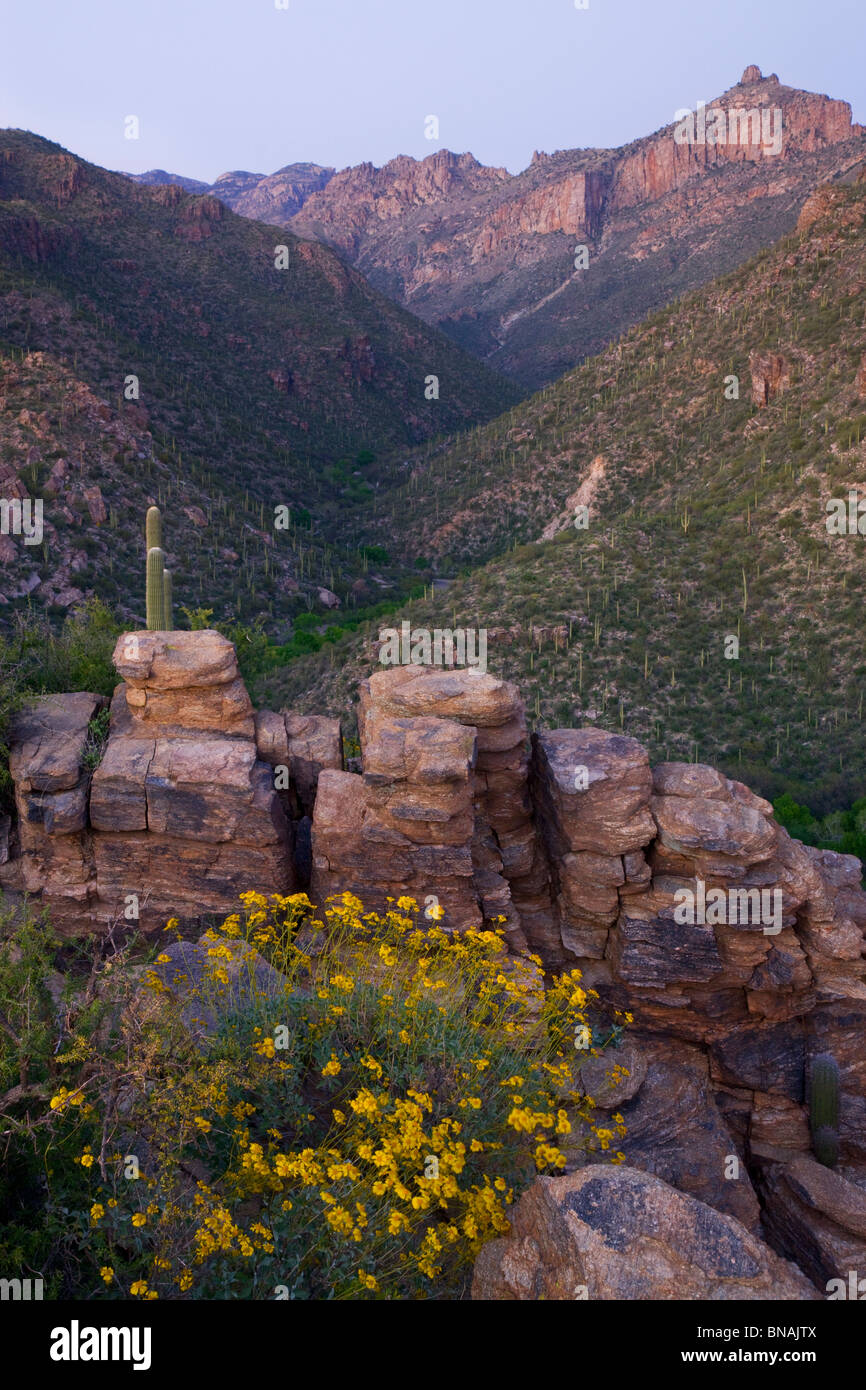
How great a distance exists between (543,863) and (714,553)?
2062cm

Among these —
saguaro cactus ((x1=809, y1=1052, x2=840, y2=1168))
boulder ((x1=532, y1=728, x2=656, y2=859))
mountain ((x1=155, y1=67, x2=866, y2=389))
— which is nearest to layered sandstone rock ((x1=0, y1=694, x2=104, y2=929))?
boulder ((x1=532, y1=728, x2=656, y2=859))

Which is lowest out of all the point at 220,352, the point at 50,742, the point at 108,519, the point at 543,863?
the point at 543,863

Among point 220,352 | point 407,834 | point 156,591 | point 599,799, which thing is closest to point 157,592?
point 156,591

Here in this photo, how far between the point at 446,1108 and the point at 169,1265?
5.33ft

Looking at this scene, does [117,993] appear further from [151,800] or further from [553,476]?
[553,476]

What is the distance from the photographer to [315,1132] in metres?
4.85

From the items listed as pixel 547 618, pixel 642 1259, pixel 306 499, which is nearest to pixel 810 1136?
pixel 642 1259

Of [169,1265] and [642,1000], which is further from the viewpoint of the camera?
[642,1000]

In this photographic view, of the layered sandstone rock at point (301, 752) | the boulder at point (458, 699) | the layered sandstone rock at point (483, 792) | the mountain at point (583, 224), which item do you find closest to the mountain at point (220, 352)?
the mountain at point (583, 224)

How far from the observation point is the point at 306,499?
49.8m

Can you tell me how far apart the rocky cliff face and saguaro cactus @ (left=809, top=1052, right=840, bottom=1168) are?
0.41ft

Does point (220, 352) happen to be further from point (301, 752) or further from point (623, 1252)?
point (623, 1252)

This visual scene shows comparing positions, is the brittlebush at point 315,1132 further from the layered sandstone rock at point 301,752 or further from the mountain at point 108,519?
the mountain at point 108,519

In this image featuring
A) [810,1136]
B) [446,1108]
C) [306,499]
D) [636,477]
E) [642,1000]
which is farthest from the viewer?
[306,499]
